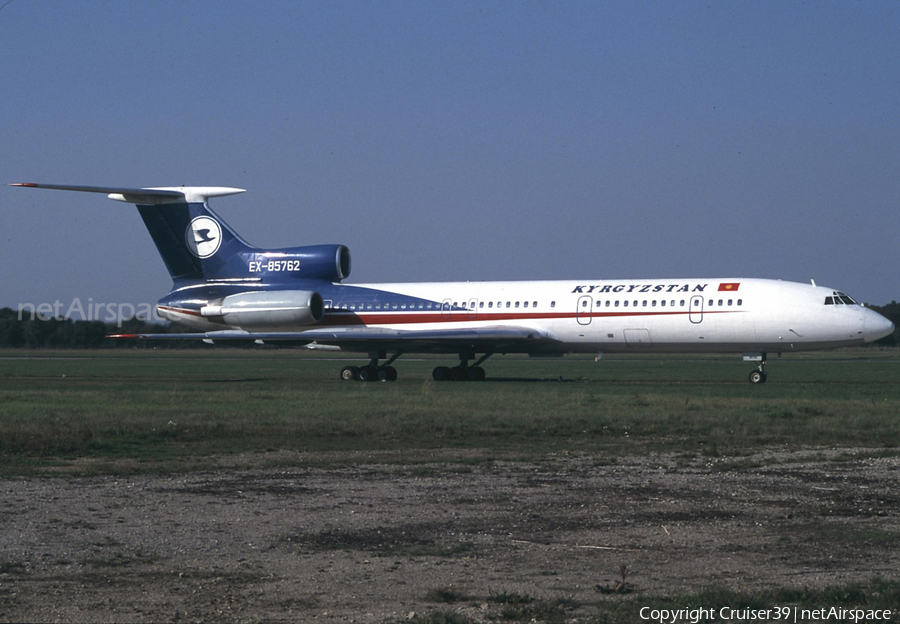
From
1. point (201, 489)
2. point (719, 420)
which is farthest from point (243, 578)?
point (719, 420)

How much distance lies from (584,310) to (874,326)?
360 inches

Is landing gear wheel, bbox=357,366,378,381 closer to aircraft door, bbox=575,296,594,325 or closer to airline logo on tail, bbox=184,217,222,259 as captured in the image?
aircraft door, bbox=575,296,594,325

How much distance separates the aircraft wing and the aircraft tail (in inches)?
125

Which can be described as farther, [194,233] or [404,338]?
[194,233]

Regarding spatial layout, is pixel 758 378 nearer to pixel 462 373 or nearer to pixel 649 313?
pixel 649 313

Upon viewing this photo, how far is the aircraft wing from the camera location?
34.2 meters

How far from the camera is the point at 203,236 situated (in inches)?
1513

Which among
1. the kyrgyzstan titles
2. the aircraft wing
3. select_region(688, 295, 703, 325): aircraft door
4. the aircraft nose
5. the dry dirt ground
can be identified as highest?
the kyrgyzstan titles

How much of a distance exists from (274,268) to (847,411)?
78.5 feet
